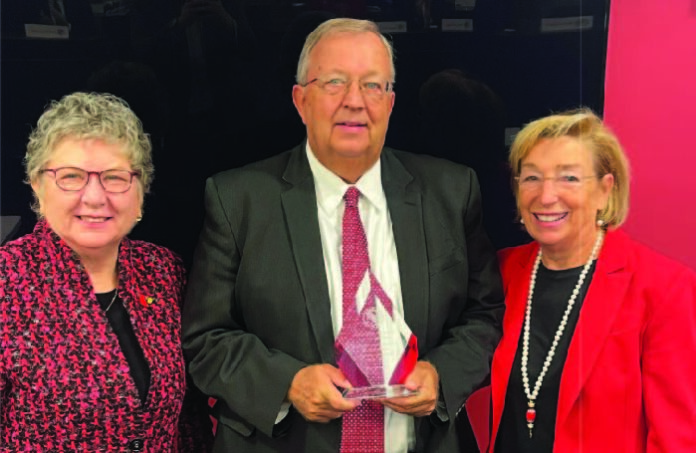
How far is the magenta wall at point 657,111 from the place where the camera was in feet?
7.06

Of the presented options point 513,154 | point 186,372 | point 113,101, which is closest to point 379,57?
point 513,154

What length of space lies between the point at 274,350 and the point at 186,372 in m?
0.29

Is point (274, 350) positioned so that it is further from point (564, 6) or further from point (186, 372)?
point (564, 6)

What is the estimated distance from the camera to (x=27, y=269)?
1.70m

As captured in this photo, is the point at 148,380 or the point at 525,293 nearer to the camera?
the point at 148,380

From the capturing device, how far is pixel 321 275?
174 centimetres

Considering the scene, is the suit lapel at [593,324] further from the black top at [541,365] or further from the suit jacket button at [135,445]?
the suit jacket button at [135,445]

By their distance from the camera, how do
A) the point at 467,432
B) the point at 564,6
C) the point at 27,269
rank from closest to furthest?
the point at 27,269 → the point at 467,432 → the point at 564,6

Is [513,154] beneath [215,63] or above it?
beneath

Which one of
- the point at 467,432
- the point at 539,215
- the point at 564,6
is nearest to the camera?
the point at 539,215

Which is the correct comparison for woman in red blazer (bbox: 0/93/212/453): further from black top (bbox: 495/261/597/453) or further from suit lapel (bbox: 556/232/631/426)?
suit lapel (bbox: 556/232/631/426)

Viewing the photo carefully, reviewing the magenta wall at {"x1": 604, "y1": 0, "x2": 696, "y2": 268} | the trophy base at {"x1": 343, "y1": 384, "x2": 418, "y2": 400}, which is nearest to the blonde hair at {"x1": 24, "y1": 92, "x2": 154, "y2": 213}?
the trophy base at {"x1": 343, "y1": 384, "x2": 418, "y2": 400}

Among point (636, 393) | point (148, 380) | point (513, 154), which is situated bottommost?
point (636, 393)

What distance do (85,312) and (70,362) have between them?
12cm
